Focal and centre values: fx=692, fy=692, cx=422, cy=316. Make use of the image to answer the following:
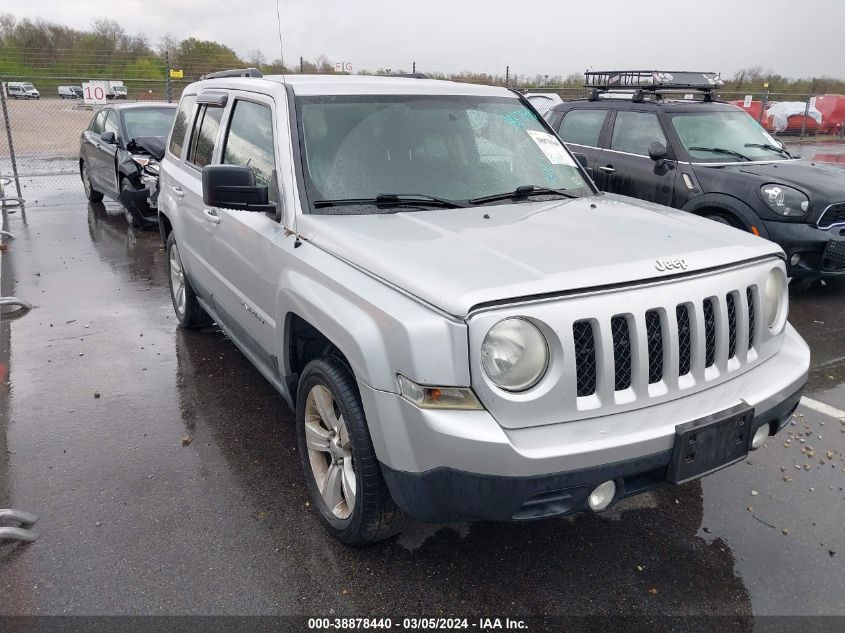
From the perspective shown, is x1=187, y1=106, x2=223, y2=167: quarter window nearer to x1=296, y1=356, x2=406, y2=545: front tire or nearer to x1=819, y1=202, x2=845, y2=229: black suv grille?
x1=296, y1=356, x2=406, y2=545: front tire

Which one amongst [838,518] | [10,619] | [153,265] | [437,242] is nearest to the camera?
[10,619]

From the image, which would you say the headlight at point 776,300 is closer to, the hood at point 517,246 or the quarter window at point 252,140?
the hood at point 517,246

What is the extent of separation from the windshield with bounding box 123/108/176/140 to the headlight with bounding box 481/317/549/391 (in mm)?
9380

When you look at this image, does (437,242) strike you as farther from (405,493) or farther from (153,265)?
(153,265)

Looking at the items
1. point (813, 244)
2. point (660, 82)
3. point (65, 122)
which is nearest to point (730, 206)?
point (813, 244)

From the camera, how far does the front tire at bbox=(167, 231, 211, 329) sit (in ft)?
17.9

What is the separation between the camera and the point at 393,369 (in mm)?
2381

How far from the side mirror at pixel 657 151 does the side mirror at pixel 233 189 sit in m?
4.93

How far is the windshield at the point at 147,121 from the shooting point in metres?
10.3

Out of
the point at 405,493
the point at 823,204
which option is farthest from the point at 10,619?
the point at 823,204

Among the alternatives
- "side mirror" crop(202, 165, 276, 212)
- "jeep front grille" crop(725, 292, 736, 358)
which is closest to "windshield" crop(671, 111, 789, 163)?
"jeep front grille" crop(725, 292, 736, 358)

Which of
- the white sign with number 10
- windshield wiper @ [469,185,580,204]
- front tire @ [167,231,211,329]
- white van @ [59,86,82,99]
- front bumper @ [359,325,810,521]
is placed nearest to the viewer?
front bumper @ [359,325,810,521]

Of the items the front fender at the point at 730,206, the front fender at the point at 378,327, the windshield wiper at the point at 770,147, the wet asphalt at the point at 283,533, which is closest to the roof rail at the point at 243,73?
the wet asphalt at the point at 283,533

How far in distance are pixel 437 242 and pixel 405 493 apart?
39.6 inches
